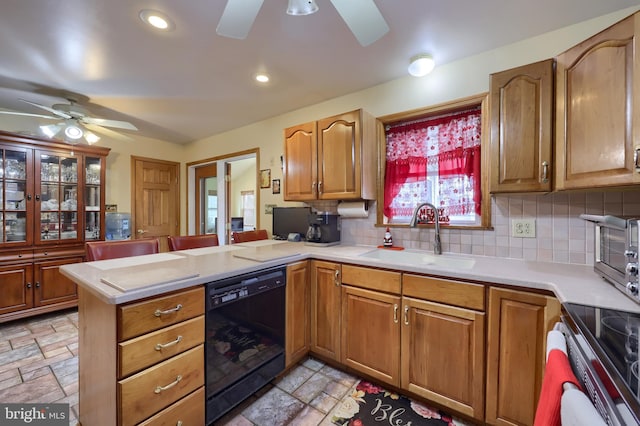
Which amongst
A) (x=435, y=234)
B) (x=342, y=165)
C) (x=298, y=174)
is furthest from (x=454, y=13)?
(x=298, y=174)

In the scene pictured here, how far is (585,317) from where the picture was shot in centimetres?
86

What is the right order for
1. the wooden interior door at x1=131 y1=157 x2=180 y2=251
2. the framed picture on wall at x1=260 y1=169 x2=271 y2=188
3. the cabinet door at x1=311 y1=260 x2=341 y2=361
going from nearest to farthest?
the cabinet door at x1=311 y1=260 x2=341 y2=361, the framed picture on wall at x1=260 y1=169 x2=271 y2=188, the wooden interior door at x1=131 y1=157 x2=180 y2=251

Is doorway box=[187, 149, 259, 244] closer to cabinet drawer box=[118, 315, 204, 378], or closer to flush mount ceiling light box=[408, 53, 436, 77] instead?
Answer: flush mount ceiling light box=[408, 53, 436, 77]

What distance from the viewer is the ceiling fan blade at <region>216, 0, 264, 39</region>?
1095mm

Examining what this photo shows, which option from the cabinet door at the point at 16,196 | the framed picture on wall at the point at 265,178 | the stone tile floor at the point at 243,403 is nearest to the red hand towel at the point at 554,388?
the stone tile floor at the point at 243,403

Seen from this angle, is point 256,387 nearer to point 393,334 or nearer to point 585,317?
point 393,334

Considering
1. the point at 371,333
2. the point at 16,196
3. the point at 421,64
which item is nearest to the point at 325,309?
the point at 371,333

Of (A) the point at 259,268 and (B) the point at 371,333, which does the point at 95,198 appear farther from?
(B) the point at 371,333

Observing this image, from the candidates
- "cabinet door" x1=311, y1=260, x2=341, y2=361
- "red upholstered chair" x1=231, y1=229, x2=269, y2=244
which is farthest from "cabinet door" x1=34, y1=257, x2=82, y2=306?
"cabinet door" x1=311, y1=260, x2=341, y2=361

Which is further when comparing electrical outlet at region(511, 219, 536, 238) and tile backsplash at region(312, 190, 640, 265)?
electrical outlet at region(511, 219, 536, 238)

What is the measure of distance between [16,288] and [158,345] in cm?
288

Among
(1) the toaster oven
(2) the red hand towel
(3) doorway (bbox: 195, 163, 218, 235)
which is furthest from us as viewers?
(3) doorway (bbox: 195, 163, 218, 235)

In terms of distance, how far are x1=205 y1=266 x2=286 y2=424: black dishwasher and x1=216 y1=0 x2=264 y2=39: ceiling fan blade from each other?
1.25m

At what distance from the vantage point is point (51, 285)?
112 inches
